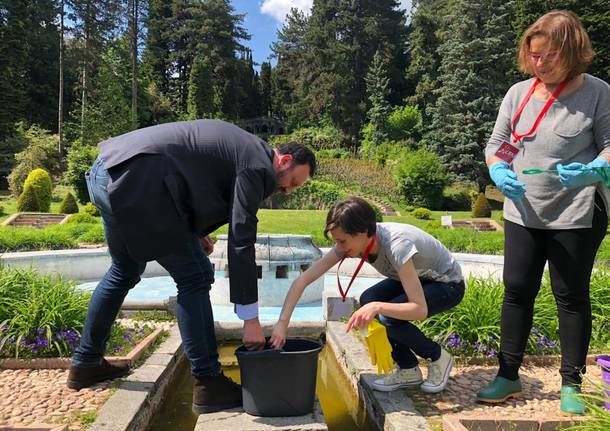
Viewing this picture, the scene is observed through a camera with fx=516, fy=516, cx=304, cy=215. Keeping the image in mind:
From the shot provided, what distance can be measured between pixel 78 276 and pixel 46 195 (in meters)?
9.26

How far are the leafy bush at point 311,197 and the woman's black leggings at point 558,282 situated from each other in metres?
15.9

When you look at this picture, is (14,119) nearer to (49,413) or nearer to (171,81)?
(171,81)

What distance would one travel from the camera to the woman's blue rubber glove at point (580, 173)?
6.59ft

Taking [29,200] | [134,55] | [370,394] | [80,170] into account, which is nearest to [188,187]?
[370,394]

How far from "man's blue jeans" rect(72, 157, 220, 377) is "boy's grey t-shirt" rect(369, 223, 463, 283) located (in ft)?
2.57

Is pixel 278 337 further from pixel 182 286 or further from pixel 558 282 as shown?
pixel 558 282

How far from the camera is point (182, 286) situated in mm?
2207

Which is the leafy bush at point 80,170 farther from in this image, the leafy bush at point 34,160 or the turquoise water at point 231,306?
the turquoise water at point 231,306

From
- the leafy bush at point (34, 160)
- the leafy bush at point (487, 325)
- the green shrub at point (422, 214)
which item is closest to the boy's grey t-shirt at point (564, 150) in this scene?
the leafy bush at point (487, 325)

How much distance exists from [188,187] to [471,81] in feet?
85.6

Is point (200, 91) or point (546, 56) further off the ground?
point (200, 91)

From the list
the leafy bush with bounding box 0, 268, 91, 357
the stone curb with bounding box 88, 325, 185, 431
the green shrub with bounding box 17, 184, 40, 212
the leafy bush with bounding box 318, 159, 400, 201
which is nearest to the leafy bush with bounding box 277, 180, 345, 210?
the leafy bush with bounding box 318, 159, 400, 201

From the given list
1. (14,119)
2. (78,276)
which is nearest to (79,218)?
(78,276)

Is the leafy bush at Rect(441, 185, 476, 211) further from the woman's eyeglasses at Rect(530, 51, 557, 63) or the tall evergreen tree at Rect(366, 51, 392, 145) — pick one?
the woman's eyeglasses at Rect(530, 51, 557, 63)
